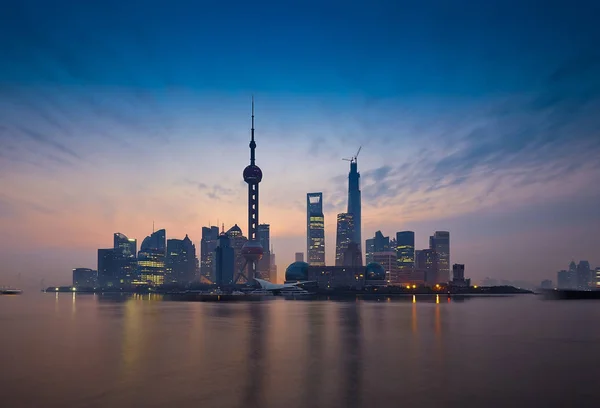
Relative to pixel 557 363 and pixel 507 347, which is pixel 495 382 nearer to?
pixel 557 363

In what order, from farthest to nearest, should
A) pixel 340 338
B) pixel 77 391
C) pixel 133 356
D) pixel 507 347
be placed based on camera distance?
pixel 340 338, pixel 507 347, pixel 133 356, pixel 77 391

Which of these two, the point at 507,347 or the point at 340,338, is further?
the point at 340,338

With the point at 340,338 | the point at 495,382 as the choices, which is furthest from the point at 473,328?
the point at 495,382

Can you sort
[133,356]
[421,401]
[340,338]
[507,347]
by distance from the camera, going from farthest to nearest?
[340,338] < [507,347] < [133,356] < [421,401]

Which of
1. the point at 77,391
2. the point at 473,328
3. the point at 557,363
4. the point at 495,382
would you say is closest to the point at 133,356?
the point at 77,391

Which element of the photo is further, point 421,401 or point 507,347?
point 507,347

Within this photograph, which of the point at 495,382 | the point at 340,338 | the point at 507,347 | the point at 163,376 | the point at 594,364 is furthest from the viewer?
the point at 340,338

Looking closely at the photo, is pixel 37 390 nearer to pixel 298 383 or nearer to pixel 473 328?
pixel 298 383

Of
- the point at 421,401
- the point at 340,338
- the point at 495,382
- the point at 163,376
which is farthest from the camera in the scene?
the point at 340,338
